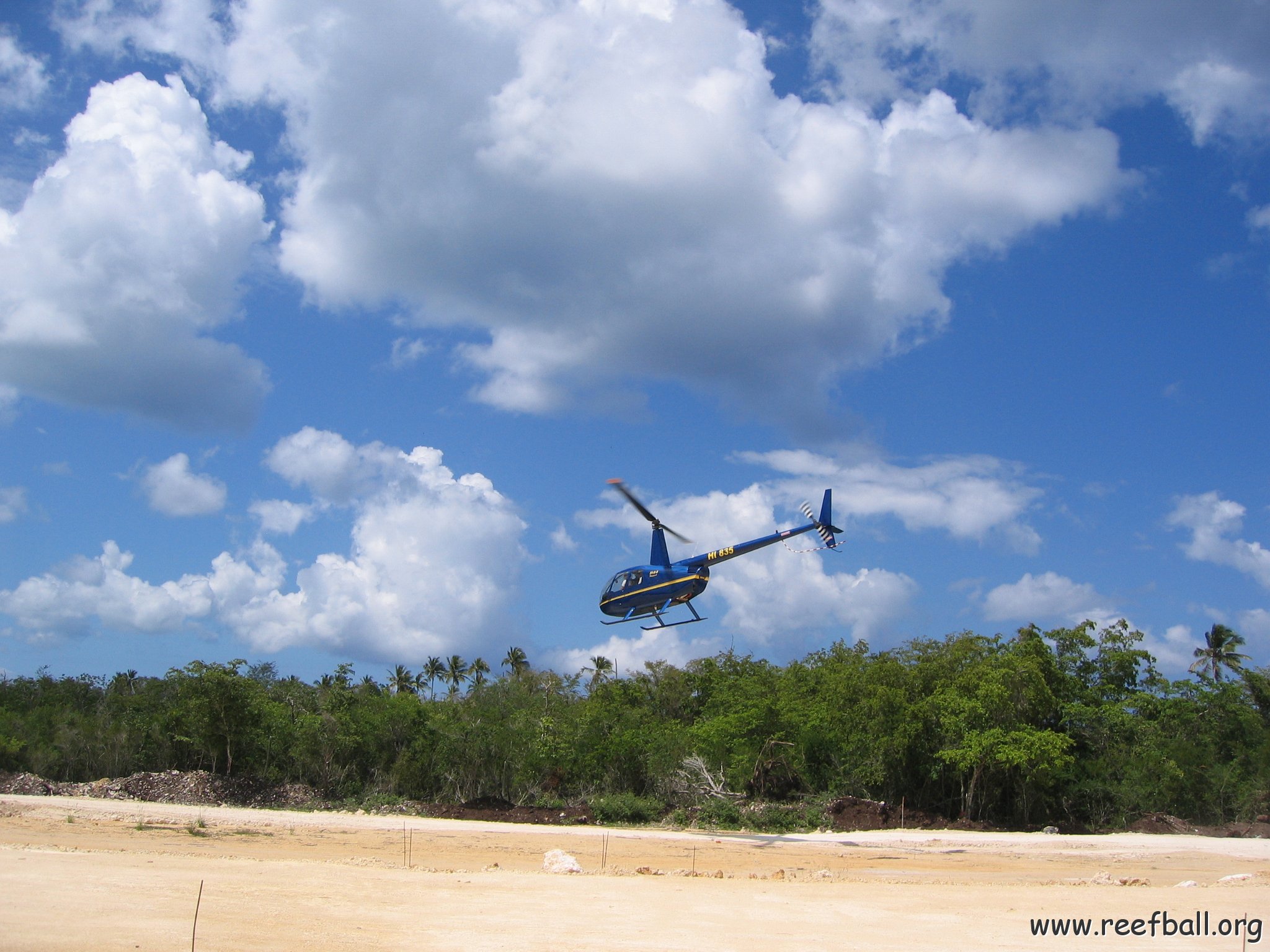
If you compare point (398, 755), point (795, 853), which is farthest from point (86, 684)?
point (795, 853)

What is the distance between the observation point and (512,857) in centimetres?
3008

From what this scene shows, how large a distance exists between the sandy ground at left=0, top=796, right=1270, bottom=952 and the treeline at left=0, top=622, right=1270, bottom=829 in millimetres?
4959

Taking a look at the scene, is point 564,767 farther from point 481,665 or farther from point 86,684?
point 481,665

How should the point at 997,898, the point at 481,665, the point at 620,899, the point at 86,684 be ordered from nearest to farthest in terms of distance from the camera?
the point at 620,899
the point at 997,898
the point at 86,684
the point at 481,665

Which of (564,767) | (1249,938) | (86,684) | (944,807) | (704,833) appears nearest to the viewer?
(1249,938)

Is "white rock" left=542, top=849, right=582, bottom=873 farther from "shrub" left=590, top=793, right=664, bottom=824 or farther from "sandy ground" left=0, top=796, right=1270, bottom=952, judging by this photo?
"shrub" left=590, top=793, right=664, bottom=824

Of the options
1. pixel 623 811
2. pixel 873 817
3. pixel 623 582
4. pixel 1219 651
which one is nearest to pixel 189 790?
pixel 623 811

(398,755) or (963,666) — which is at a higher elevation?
(963,666)

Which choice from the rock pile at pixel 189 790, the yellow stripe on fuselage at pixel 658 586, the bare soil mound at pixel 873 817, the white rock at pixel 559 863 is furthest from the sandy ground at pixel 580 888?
the yellow stripe on fuselage at pixel 658 586

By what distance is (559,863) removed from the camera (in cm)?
2497

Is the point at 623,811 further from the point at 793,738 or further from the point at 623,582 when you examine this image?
the point at 623,582

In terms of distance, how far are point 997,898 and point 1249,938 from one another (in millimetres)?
5558

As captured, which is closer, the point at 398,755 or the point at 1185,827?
the point at 1185,827

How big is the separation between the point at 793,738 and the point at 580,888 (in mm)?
24124
